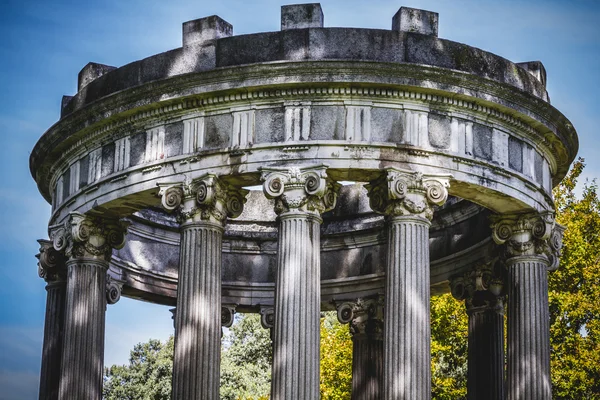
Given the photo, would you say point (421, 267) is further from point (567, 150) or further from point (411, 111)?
point (567, 150)

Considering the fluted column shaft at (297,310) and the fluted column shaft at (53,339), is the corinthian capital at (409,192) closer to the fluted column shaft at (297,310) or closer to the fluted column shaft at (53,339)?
the fluted column shaft at (297,310)

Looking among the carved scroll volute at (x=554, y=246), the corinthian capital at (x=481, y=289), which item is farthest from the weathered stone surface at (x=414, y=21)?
the corinthian capital at (x=481, y=289)

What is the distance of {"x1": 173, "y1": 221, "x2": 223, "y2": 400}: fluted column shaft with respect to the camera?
36375 mm

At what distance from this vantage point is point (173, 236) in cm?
4966

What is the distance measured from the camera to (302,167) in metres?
36.6

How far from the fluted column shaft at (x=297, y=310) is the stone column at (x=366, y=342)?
1264 centimetres

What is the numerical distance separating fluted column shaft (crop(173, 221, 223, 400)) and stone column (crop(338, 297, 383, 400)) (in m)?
12.2

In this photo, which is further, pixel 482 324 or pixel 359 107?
pixel 482 324

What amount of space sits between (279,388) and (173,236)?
15.8 m

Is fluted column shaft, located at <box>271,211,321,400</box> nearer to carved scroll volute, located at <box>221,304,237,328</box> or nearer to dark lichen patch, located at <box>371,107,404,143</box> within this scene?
dark lichen patch, located at <box>371,107,404,143</box>

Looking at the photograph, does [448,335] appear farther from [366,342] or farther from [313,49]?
[313,49]

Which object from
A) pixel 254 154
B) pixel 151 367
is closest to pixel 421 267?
pixel 254 154

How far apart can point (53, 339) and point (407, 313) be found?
567 inches

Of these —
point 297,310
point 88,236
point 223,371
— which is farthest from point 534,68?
point 223,371
